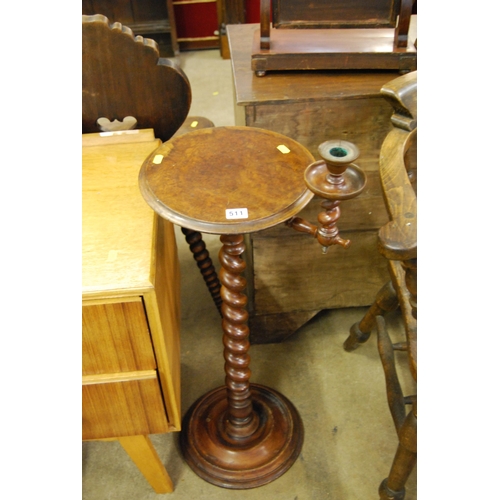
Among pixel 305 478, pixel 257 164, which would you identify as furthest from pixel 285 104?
pixel 305 478

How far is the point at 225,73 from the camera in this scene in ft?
11.5

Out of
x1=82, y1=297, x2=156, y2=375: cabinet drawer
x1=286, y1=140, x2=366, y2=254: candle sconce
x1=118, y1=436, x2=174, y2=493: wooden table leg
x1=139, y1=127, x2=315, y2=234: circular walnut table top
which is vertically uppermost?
x1=286, y1=140, x2=366, y2=254: candle sconce

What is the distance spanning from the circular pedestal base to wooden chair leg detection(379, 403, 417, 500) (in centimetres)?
28

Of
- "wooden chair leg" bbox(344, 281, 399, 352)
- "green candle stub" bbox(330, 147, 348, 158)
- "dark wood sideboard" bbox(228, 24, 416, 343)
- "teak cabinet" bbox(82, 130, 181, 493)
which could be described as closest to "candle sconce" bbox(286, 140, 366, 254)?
"green candle stub" bbox(330, 147, 348, 158)

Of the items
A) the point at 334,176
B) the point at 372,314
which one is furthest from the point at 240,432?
the point at 334,176

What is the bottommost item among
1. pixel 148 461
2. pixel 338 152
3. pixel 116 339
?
pixel 148 461

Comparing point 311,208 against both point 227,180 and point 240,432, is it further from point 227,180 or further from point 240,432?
point 240,432

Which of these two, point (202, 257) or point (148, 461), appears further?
point (202, 257)

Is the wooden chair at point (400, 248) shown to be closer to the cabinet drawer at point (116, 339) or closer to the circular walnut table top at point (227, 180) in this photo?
the circular walnut table top at point (227, 180)

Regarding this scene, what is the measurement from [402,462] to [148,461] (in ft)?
2.05

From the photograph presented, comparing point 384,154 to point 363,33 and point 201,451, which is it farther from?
point 201,451

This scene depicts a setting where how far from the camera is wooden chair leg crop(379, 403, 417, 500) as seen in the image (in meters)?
1.13

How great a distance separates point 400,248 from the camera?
0.75 meters

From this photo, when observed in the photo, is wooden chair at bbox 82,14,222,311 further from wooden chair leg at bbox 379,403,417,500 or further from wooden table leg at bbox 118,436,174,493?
wooden chair leg at bbox 379,403,417,500
